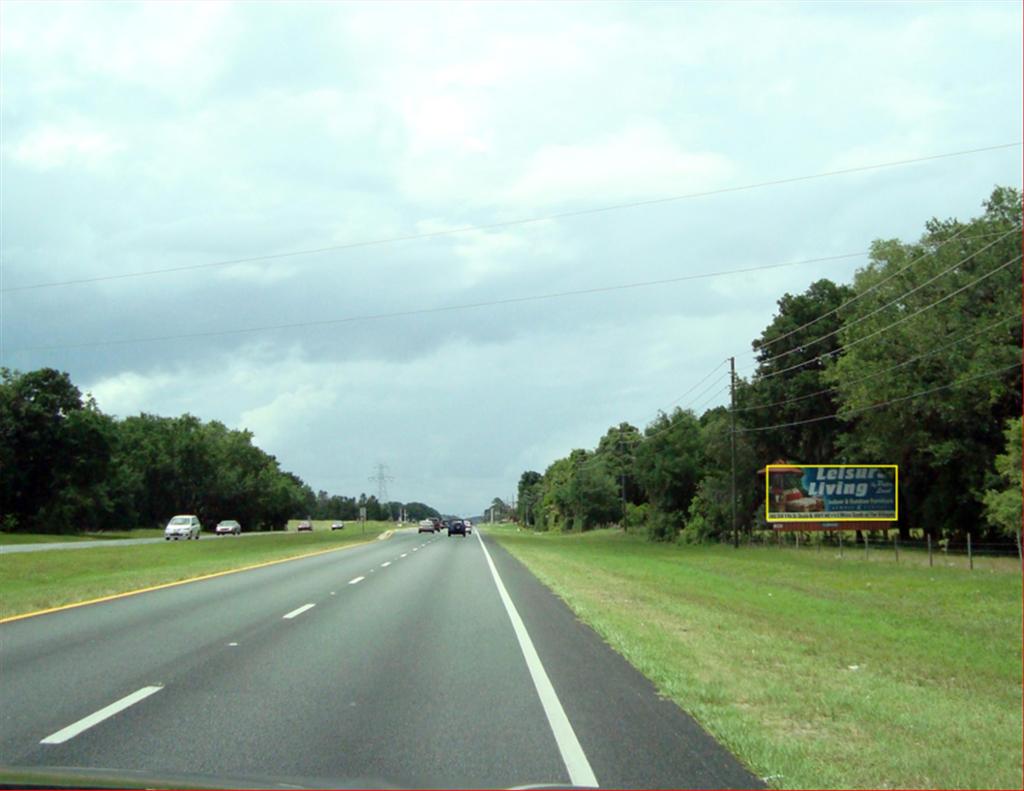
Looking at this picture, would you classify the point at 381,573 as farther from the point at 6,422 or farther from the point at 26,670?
the point at 6,422

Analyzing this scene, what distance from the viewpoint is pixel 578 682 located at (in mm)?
11477

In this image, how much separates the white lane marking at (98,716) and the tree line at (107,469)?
85925mm

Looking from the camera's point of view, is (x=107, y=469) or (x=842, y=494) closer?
(x=842, y=494)

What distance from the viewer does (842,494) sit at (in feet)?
168

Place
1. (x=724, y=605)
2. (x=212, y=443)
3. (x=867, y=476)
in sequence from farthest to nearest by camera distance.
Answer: (x=212, y=443), (x=867, y=476), (x=724, y=605)

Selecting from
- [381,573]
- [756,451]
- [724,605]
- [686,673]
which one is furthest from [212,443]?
[686,673]

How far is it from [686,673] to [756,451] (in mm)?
67351

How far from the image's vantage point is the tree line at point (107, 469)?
299ft

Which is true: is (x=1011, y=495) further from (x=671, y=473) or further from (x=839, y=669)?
(x=671, y=473)

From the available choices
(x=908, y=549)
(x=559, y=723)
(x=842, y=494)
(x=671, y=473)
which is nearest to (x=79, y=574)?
(x=559, y=723)

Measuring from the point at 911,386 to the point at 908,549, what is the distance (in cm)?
929

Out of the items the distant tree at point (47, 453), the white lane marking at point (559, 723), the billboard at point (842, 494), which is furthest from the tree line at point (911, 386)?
the distant tree at point (47, 453)

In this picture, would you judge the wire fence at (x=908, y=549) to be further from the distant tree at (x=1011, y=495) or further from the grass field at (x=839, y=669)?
the grass field at (x=839, y=669)

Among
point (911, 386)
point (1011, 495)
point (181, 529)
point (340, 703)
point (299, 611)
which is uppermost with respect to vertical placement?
point (911, 386)
